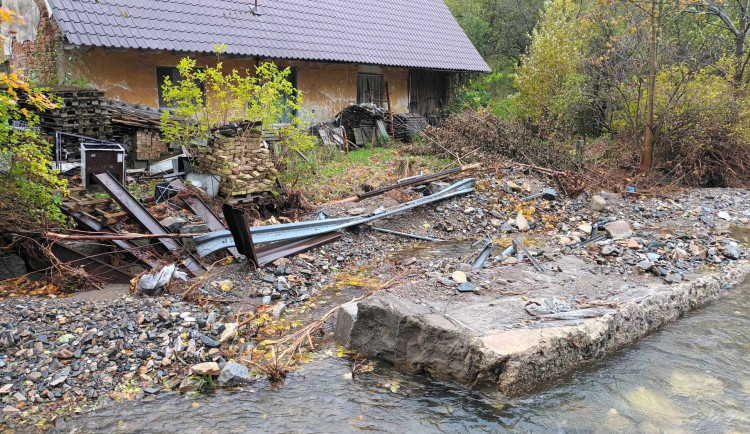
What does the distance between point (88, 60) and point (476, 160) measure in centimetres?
853

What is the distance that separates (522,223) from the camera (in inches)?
372

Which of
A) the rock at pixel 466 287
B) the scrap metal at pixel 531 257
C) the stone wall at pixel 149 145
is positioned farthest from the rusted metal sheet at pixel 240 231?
the stone wall at pixel 149 145

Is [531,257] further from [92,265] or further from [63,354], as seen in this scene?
[92,265]

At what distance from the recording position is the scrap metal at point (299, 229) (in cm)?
675

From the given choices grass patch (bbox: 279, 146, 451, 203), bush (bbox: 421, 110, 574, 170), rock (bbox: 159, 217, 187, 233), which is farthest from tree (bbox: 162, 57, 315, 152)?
bush (bbox: 421, 110, 574, 170)

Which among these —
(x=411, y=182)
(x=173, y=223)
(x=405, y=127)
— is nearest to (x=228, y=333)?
(x=173, y=223)

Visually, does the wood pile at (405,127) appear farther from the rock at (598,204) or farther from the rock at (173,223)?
the rock at (173,223)

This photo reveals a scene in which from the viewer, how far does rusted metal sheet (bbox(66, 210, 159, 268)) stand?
6.45m

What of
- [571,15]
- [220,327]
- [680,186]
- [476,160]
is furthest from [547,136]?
[220,327]

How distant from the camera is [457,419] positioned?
4074mm

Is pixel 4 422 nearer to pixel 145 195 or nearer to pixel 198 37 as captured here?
pixel 145 195

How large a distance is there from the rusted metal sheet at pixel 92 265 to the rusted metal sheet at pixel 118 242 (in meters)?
0.26

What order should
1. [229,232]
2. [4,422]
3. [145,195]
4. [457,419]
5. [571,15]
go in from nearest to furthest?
[4,422] < [457,419] < [229,232] < [145,195] < [571,15]

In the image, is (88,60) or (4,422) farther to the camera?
(88,60)
